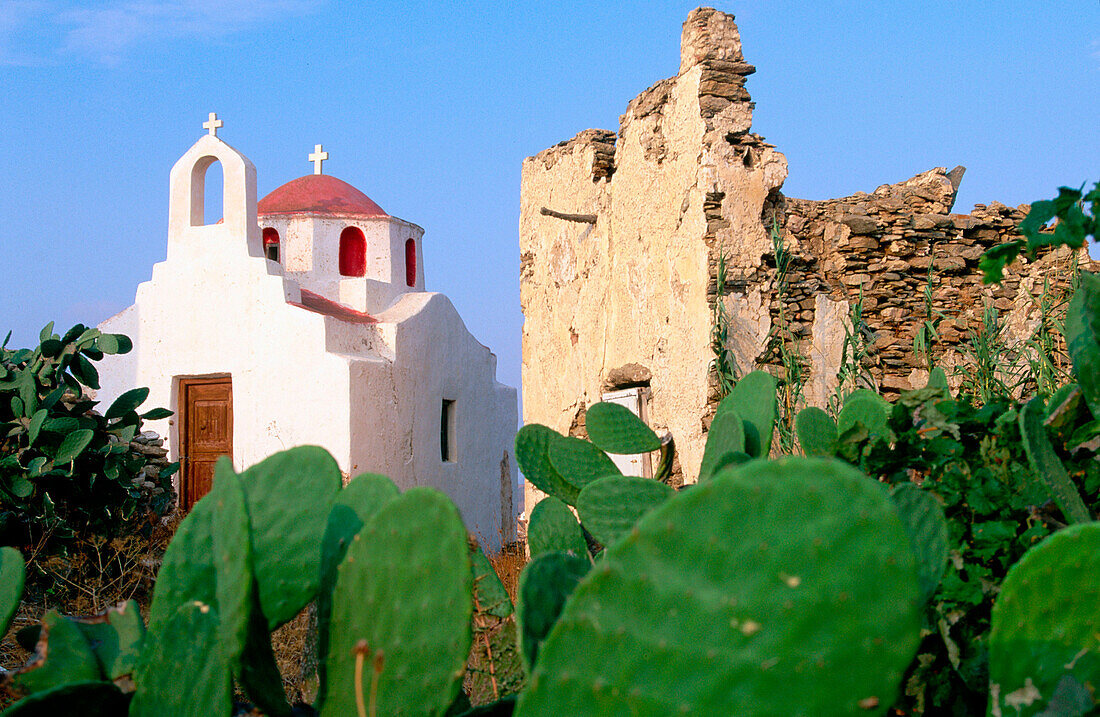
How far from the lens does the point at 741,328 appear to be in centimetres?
525

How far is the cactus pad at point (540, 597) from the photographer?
94 cm

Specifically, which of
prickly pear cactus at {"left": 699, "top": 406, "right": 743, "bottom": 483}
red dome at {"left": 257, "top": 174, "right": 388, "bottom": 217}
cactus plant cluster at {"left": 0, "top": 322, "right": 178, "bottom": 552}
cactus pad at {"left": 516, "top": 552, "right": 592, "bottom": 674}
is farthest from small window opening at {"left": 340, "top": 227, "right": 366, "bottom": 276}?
cactus pad at {"left": 516, "top": 552, "right": 592, "bottom": 674}

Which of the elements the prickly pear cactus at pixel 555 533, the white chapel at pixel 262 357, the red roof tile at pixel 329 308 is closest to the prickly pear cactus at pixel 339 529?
the prickly pear cactus at pixel 555 533

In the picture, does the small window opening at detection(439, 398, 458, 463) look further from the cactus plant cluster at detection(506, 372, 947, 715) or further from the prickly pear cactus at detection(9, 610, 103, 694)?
the cactus plant cluster at detection(506, 372, 947, 715)

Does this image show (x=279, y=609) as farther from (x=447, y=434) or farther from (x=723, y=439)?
(x=447, y=434)

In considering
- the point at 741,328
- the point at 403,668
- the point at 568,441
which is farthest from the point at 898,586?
the point at 741,328

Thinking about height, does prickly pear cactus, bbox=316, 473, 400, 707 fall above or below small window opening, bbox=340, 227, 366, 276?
below

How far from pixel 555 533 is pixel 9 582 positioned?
927 millimetres

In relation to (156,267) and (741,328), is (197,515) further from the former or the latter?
(156,267)

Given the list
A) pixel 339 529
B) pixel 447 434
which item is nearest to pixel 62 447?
pixel 339 529

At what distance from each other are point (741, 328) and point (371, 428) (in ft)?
17.9

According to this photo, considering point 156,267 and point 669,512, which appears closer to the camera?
point 669,512

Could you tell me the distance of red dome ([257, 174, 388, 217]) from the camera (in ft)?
40.9

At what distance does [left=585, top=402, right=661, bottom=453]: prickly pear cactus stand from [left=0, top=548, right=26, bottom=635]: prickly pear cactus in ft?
4.13
